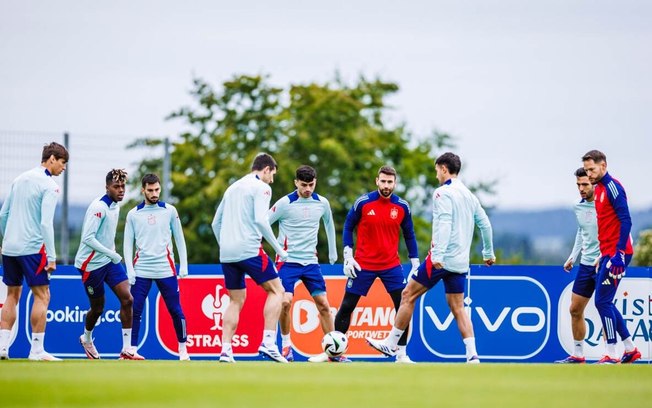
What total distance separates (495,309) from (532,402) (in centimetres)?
946

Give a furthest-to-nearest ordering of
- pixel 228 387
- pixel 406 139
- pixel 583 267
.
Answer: pixel 406 139, pixel 583 267, pixel 228 387

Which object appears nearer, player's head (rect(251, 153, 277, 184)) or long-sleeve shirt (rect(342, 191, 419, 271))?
player's head (rect(251, 153, 277, 184))

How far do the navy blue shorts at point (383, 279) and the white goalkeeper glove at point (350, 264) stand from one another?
3.1 inches

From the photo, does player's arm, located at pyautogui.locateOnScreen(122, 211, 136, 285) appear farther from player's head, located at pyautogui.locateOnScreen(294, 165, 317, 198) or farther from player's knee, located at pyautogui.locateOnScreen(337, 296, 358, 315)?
player's knee, located at pyautogui.locateOnScreen(337, 296, 358, 315)

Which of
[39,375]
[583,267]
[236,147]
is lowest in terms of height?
[39,375]

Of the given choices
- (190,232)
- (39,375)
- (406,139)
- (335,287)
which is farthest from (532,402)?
(406,139)

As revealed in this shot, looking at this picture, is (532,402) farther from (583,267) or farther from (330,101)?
(330,101)

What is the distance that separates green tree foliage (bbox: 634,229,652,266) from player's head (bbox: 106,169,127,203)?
1304 inches

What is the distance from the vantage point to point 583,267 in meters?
15.4

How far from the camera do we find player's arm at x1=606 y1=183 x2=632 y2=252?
Result: 45.0ft

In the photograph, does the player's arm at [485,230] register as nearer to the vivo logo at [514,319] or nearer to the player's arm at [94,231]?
the vivo logo at [514,319]

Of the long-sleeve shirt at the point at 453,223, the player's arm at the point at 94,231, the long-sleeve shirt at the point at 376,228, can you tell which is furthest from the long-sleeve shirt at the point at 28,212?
the long-sleeve shirt at the point at 453,223

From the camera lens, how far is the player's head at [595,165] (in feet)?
46.0

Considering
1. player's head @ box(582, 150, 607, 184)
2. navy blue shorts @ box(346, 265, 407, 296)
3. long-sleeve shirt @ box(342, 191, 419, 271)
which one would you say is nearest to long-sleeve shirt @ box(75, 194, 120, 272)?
long-sleeve shirt @ box(342, 191, 419, 271)
